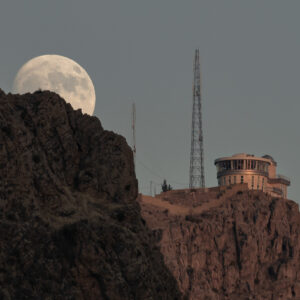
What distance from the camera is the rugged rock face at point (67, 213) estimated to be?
65375mm

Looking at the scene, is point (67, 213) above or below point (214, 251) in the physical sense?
below

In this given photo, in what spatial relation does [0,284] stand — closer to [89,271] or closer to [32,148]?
[89,271]

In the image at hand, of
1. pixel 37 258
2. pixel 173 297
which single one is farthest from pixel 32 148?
pixel 173 297

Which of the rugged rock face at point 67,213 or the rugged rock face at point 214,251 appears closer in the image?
the rugged rock face at point 67,213

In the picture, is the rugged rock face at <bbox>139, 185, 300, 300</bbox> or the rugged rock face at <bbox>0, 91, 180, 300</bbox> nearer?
the rugged rock face at <bbox>0, 91, 180, 300</bbox>

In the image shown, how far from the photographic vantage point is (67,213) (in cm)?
7006

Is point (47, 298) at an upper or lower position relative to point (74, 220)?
lower

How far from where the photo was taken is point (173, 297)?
73438mm

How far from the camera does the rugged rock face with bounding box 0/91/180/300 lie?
65.4 m

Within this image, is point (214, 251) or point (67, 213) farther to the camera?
point (214, 251)

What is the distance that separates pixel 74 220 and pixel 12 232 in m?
5.42

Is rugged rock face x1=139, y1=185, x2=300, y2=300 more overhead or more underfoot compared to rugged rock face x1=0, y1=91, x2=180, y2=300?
more overhead

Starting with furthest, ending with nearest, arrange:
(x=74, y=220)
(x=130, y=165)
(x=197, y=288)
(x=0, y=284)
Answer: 1. (x=197, y=288)
2. (x=130, y=165)
3. (x=74, y=220)
4. (x=0, y=284)

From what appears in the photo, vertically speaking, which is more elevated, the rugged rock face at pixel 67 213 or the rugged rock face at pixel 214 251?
the rugged rock face at pixel 214 251
